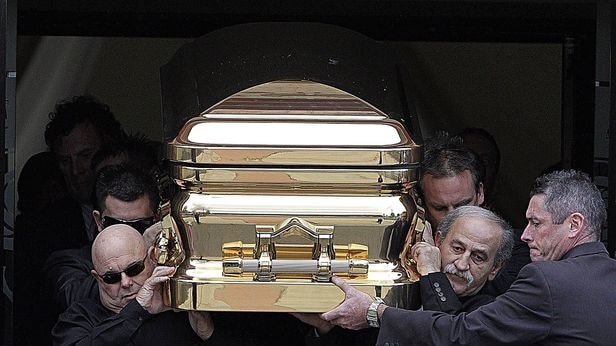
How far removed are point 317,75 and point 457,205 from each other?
2.31 feet

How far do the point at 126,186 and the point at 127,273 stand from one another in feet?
1.40

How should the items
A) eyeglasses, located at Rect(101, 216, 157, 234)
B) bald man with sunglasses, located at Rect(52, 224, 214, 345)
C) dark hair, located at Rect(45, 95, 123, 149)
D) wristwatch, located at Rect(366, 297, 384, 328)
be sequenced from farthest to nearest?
dark hair, located at Rect(45, 95, 123, 149) < eyeglasses, located at Rect(101, 216, 157, 234) < bald man with sunglasses, located at Rect(52, 224, 214, 345) < wristwatch, located at Rect(366, 297, 384, 328)

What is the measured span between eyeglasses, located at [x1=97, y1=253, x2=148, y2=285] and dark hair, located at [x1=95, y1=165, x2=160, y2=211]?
0.39m

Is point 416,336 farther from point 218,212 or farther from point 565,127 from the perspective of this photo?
point 565,127

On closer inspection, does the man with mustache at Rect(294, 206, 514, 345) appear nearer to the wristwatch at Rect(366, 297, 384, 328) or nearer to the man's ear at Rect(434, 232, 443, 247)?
the man's ear at Rect(434, 232, 443, 247)

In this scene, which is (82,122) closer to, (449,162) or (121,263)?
(121,263)

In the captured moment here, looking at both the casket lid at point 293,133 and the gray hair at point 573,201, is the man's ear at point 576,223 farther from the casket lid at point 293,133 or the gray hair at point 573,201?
the casket lid at point 293,133

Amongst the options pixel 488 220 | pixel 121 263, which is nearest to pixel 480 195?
pixel 488 220

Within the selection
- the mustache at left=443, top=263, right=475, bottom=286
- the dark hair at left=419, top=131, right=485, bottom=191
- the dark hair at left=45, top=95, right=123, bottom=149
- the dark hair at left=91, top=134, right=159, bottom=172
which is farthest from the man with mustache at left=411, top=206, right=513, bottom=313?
the dark hair at left=45, top=95, right=123, bottom=149

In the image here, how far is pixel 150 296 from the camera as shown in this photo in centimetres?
361

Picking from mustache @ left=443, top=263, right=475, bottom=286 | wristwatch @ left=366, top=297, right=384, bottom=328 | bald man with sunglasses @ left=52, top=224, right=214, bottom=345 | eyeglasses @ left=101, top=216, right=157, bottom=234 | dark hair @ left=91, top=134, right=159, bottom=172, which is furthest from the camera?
dark hair @ left=91, top=134, right=159, bottom=172

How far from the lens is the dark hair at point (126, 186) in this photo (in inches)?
159

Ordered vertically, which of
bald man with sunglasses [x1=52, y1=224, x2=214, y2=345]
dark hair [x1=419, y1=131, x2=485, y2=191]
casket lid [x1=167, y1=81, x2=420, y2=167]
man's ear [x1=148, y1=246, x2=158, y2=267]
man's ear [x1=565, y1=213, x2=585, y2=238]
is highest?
casket lid [x1=167, y1=81, x2=420, y2=167]

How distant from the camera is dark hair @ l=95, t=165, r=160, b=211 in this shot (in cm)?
405
